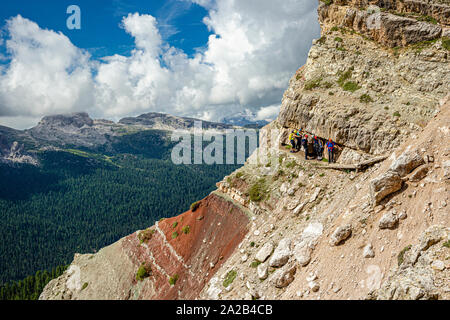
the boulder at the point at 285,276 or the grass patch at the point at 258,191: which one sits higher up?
the grass patch at the point at 258,191

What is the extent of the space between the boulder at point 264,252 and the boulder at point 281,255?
1.55 metres

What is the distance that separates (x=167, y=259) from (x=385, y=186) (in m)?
38.1

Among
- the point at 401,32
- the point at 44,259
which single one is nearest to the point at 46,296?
the point at 401,32

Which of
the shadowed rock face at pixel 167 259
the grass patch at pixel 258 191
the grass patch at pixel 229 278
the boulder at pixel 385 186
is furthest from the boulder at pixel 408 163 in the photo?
the shadowed rock face at pixel 167 259

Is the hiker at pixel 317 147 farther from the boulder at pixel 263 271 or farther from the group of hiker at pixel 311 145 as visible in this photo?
the boulder at pixel 263 271

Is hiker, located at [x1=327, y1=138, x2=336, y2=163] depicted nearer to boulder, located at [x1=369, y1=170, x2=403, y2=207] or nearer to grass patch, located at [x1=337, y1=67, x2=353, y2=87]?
grass patch, located at [x1=337, y1=67, x2=353, y2=87]

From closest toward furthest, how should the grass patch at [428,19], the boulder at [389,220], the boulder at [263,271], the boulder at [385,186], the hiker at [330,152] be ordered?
1. the boulder at [389,220]
2. the boulder at [385,186]
3. the boulder at [263,271]
4. the hiker at [330,152]
5. the grass patch at [428,19]

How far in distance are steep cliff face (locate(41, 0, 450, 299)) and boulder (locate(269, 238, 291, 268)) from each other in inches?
5.5

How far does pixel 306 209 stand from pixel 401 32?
Answer: 28.6m

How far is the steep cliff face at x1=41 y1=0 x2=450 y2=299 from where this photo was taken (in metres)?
15.7

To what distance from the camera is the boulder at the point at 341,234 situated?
18953 millimetres

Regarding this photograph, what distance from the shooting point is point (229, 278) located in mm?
27594
